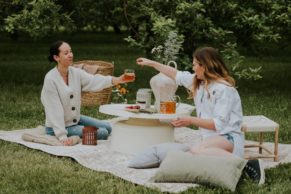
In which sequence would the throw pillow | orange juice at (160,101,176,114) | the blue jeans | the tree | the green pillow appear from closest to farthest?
the green pillow < the throw pillow < orange juice at (160,101,176,114) < the blue jeans < the tree

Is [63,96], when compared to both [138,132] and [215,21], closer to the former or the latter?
[138,132]

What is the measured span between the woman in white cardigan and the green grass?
489mm

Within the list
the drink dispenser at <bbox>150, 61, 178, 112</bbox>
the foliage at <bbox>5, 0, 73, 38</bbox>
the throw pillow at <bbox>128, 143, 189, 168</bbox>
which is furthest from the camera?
the foliage at <bbox>5, 0, 73, 38</bbox>

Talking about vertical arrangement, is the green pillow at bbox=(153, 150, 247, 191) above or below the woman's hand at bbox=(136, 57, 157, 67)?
below

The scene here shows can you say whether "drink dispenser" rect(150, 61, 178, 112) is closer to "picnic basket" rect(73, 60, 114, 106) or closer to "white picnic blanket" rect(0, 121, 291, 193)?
"white picnic blanket" rect(0, 121, 291, 193)

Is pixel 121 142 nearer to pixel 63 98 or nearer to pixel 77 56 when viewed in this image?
pixel 63 98

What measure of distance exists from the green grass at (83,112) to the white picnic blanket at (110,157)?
99 millimetres

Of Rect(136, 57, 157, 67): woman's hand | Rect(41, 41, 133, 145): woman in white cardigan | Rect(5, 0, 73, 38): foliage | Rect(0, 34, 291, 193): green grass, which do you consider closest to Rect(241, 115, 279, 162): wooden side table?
Rect(0, 34, 291, 193): green grass

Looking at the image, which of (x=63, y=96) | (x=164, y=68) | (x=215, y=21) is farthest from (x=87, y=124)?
(x=215, y=21)

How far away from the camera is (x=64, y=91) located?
7504 millimetres

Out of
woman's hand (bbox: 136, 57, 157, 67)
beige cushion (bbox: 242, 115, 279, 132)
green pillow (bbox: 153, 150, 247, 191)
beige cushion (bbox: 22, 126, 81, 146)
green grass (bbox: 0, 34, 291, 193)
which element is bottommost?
green grass (bbox: 0, 34, 291, 193)

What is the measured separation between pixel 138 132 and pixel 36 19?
4772 millimetres

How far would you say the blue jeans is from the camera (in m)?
7.70

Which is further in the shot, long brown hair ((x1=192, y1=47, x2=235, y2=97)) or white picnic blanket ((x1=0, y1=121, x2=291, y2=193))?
long brown hair ((x1=192, y1=47, x2=235, y2=97))
